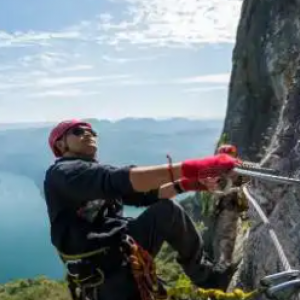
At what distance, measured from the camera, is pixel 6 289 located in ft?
189

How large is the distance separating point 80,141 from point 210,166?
1.40 m

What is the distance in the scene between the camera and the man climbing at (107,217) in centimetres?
364

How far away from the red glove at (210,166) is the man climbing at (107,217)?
101mm

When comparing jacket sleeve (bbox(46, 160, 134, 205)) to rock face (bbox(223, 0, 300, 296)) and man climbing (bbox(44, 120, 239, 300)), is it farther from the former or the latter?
rock face (bbox(223, 0, 300, 296))

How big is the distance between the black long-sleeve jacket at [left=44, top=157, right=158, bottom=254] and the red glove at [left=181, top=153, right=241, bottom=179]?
43 centimetres

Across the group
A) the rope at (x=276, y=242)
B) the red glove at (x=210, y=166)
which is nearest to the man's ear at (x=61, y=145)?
the red glove at (x=210, y=166)

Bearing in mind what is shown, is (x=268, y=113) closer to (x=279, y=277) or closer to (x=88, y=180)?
(x=88, y=180)

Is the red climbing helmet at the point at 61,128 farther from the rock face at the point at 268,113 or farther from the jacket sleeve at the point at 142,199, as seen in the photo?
the rock face at the point at 268,113

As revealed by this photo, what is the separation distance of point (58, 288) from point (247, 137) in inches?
995

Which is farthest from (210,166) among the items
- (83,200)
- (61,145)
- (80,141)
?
(61,145)

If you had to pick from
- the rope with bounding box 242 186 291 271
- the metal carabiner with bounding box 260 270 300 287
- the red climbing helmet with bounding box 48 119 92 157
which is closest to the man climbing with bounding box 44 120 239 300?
the red climbing helmet with bounding box 48 119 92 157

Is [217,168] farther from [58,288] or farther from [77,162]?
[58,288]

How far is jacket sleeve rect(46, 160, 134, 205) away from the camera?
3.61 m

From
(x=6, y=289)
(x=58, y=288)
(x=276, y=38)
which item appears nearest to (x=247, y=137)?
(x=276, y=38)
